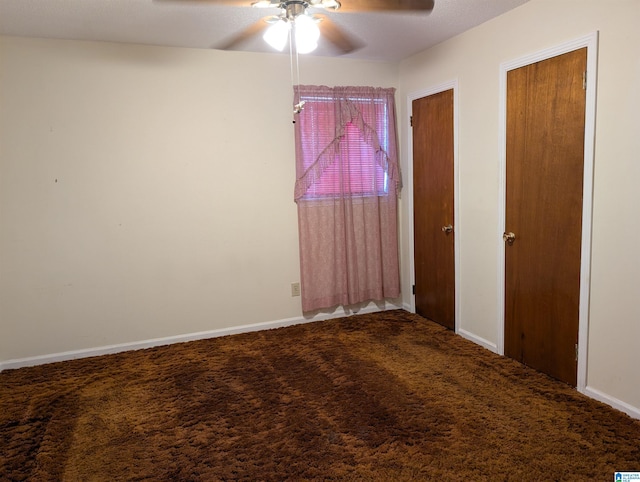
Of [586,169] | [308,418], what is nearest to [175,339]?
[308,418]

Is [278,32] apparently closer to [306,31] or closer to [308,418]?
[306,31]

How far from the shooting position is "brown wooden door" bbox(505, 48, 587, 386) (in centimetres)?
267

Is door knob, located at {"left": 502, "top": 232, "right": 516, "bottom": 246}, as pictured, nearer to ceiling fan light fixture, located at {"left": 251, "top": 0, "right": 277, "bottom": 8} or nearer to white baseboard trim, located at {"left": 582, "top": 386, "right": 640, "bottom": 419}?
white baseboard trim, located at {"left": 582, "top": 386, "right": 640, "bottom": 419}

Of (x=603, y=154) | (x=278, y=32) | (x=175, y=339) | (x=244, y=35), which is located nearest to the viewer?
(x=278, y=32)

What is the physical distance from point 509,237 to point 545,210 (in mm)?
354

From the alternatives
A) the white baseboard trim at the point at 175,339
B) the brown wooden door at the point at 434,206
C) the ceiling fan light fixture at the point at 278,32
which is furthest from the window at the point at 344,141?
the ceiling fan light fixture at the point at 278,32

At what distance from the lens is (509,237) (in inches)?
125

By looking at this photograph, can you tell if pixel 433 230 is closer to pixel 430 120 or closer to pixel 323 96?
pixel 430 120

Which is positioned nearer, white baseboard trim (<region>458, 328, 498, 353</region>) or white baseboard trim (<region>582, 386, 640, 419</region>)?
white baseboard trim (<region>582, 386, 640, 419</region>)

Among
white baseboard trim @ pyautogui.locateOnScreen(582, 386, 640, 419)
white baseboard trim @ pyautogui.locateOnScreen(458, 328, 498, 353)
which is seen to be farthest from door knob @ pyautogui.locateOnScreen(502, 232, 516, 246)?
white baseboard trim @ pyautogui.locateOnScreen(582, 386, 640, 419)

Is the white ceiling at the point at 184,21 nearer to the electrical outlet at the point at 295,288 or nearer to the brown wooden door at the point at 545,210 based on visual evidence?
the brown wooden door at the point at 545,210

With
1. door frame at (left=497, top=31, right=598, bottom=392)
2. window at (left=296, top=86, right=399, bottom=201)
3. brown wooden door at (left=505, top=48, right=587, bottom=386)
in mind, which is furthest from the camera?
window at (left=296, top=86, right=399, bottom=201)

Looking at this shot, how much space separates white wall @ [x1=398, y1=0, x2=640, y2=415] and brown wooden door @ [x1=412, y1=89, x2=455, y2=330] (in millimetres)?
367

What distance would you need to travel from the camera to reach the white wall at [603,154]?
2363 millimetres
